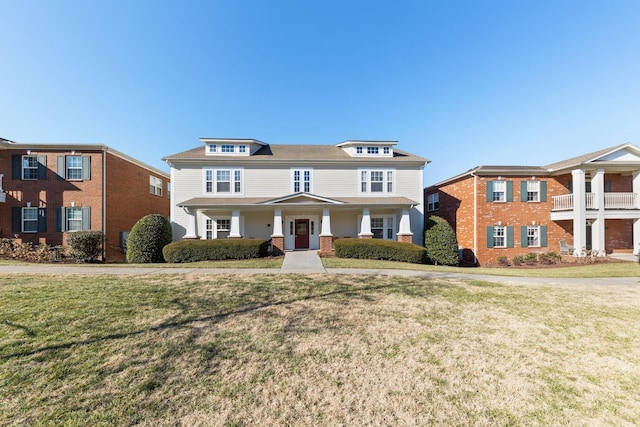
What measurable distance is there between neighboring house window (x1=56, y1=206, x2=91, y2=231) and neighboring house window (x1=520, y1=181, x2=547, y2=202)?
2803 centimetres

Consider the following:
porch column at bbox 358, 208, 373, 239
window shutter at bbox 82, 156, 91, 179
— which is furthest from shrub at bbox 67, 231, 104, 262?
porch column at bbox 358, 208, 373, 239

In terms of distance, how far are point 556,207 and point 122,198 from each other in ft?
96.5

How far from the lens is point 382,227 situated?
17625 millimetres

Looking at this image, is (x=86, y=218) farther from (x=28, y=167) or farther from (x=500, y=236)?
(x=500, y=236)

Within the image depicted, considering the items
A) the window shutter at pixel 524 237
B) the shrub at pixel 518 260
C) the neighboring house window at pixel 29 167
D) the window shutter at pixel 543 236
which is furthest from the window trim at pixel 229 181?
the window shutter at pixel 543 236

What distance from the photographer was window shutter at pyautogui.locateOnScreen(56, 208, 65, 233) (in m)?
15.0

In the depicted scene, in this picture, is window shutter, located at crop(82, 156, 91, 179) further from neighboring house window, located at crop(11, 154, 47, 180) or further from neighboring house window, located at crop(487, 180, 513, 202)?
neighboring house window, located at crop(487, 180, 513, 202)

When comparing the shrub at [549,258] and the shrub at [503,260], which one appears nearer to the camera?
the shrub at [549,258]

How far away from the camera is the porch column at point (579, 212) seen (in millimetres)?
15633

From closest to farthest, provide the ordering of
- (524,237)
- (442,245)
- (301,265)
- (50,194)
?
(301,265), (442,245), (50,194), (524,237)

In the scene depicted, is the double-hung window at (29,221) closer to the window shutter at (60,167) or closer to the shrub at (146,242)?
the window shutter at (60,167)

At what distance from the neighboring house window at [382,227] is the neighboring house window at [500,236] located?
6363mm

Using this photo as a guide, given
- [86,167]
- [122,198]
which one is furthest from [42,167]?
[122,198]

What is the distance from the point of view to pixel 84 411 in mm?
2668
